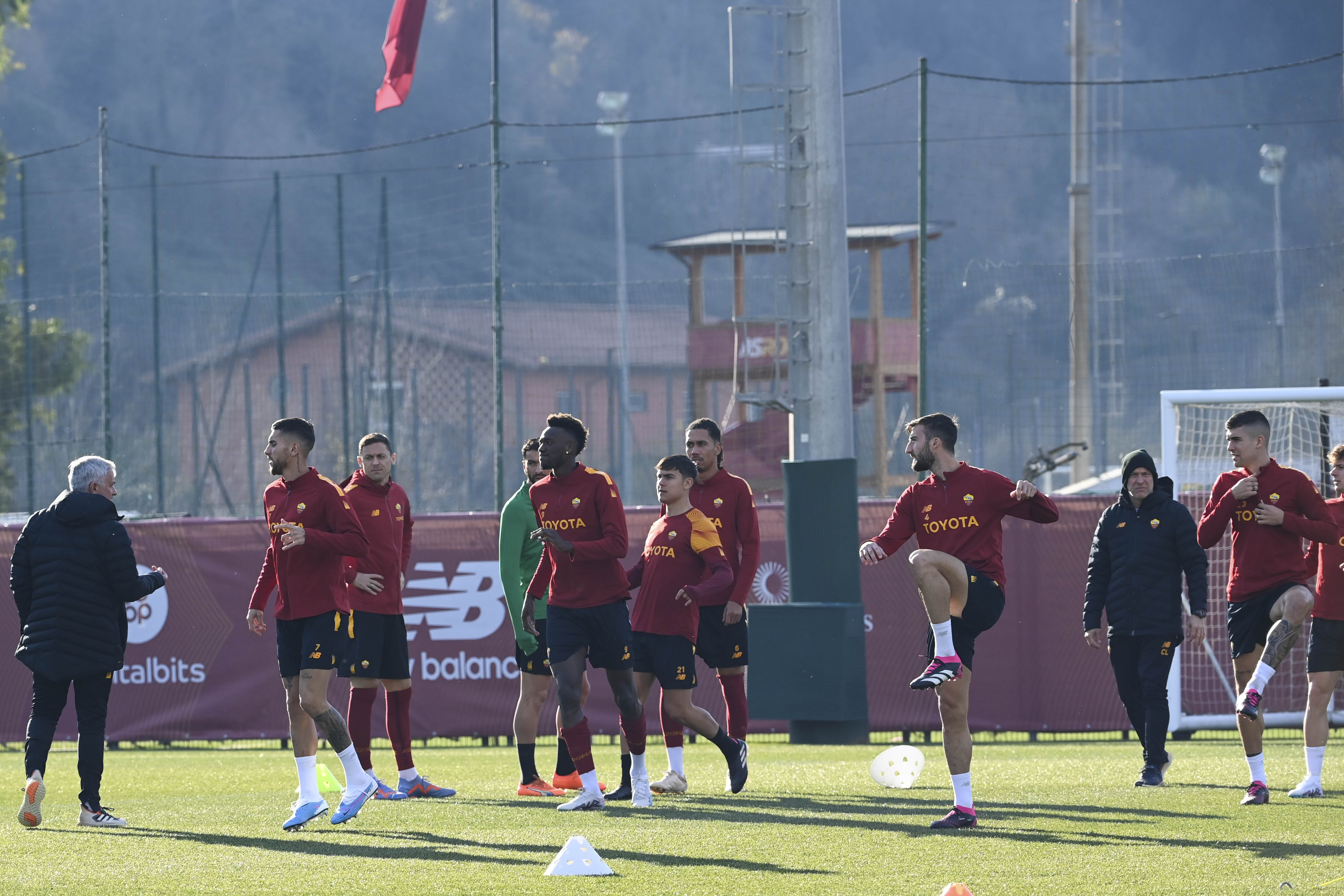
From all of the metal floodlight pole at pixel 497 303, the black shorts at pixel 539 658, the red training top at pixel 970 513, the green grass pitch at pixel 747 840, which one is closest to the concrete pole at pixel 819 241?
the metal floodlight pole at pixel 497 303

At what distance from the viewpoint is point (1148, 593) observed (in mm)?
9844

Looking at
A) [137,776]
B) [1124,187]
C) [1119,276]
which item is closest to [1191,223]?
[1124,187]

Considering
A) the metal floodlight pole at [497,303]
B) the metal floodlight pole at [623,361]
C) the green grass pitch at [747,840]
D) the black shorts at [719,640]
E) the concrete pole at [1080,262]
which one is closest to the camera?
the green grass pitch at [747,840]

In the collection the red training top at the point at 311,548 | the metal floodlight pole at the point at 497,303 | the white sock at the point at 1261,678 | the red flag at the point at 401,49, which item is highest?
the red flag at the point at 401,49

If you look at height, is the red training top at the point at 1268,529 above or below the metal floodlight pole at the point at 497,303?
below

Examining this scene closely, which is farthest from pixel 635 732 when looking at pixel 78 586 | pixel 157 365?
pixel 157 365

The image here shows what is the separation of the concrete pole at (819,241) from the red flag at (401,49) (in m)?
6.42

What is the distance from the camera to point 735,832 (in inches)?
306

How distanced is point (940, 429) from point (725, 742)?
2428 mm

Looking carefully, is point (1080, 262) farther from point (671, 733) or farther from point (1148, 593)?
point (671, 733)

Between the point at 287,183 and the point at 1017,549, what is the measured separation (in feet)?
188

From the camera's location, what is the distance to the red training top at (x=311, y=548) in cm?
800

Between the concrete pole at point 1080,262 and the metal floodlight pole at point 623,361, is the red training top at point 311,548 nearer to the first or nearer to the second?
the metal floodlight pole at point 623,361

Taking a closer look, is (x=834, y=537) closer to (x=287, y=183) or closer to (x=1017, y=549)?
(x=1017, y=549)
